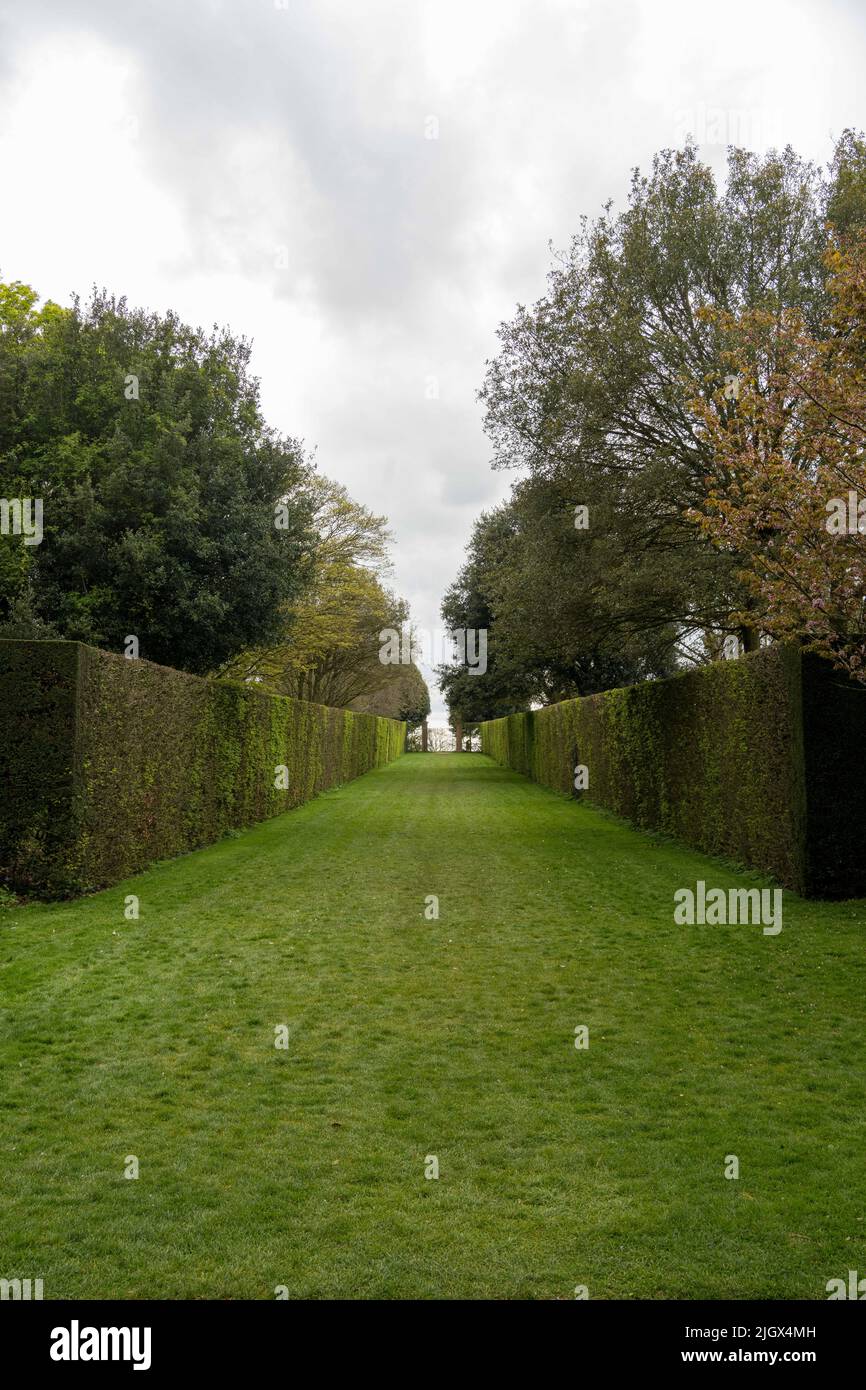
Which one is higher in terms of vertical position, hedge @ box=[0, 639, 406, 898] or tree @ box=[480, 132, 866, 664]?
tree @ box=[480, 132, 866, 664]

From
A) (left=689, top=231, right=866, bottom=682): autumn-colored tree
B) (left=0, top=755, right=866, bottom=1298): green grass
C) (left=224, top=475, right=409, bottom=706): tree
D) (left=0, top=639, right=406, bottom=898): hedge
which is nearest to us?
(left=0, top=755, right=866, bottom=1298): green grass

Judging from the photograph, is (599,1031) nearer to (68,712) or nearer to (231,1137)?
(231,1137)

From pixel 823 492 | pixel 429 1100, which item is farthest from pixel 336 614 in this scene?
pixel 429 1100

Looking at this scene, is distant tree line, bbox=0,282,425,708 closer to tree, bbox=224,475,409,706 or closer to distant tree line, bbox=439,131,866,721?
distant tree line, bbox=439,131,866,721

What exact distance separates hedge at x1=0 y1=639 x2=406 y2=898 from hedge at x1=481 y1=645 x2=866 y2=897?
26.6 feet

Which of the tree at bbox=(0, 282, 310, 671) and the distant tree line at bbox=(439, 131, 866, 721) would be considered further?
the tree at bbox=(0, 282, 310, 671)

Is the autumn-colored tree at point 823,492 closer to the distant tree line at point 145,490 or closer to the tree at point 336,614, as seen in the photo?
the distant tree line at point 145,490

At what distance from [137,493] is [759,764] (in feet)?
38.9

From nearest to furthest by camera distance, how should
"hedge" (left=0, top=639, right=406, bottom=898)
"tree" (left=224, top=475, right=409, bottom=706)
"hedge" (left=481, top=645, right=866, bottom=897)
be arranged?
"hedge" (left=481, top=645, right=866, bottom=897)
"hedge" (left=0, top=639, right=406, bottom=898)
"tree" (left=224, top=475, right=409, bottom=706)

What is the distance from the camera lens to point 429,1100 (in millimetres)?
4789

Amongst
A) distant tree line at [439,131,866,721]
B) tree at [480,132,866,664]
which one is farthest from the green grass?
tree at [480,132,866,664]

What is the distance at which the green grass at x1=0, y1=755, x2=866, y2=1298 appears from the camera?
10.6ft

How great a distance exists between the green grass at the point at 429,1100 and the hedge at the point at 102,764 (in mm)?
884
